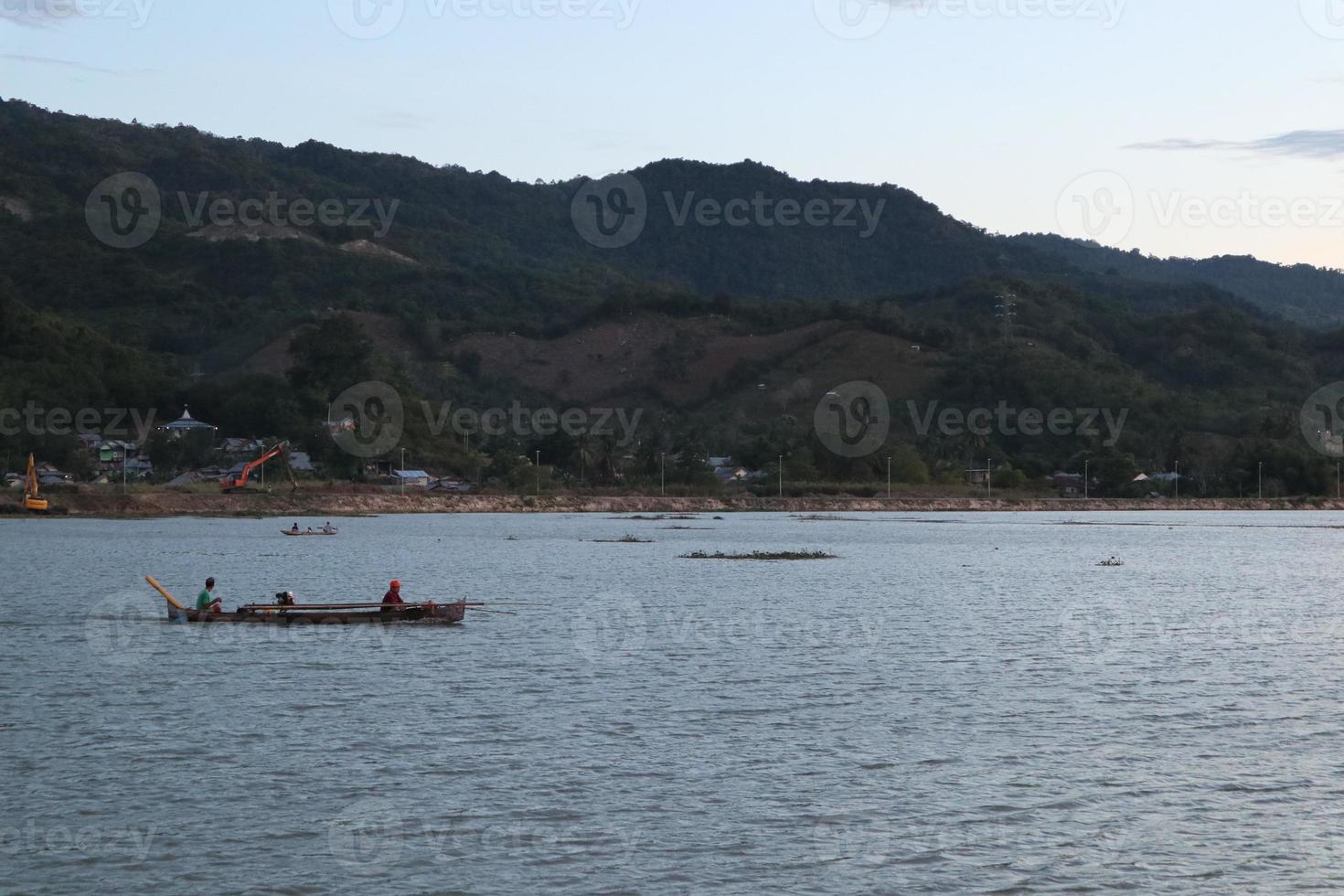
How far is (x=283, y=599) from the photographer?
4141 cm

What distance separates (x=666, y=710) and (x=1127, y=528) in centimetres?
11960

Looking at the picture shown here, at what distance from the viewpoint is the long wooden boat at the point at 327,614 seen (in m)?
40.9

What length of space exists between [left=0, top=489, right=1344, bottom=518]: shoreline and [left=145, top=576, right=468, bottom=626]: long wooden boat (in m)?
88.5

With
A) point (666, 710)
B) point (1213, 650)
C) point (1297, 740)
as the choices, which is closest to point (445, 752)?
point (666, 710)

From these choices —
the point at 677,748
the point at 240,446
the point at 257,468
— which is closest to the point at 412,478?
the point at 257,468

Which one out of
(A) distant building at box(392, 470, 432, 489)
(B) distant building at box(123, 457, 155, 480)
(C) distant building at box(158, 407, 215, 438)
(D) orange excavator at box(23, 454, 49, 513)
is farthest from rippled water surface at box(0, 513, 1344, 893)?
(C) distant building at box(158, 407, 215, 438)

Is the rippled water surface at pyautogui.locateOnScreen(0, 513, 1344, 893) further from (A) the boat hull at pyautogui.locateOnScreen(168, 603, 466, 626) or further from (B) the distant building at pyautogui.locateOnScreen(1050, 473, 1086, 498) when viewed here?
(B) the distant building at pyautogui.locateOnScreen(1050, 473, 1086, 498)

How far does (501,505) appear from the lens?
15612cm

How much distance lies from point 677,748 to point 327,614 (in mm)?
19410

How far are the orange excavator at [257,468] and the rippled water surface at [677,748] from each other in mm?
82557

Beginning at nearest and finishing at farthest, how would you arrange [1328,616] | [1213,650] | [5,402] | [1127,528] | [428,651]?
1. [428,651]
2. [1213,650]
3. [1328,616]
4. [1127,528]
5. [5,402]

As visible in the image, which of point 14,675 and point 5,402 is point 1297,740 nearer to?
→ point 14,675

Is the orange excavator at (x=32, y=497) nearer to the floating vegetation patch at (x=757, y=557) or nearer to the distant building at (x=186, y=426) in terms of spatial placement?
the distant building at (x=186, y=426)

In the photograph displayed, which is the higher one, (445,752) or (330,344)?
(330,344)
